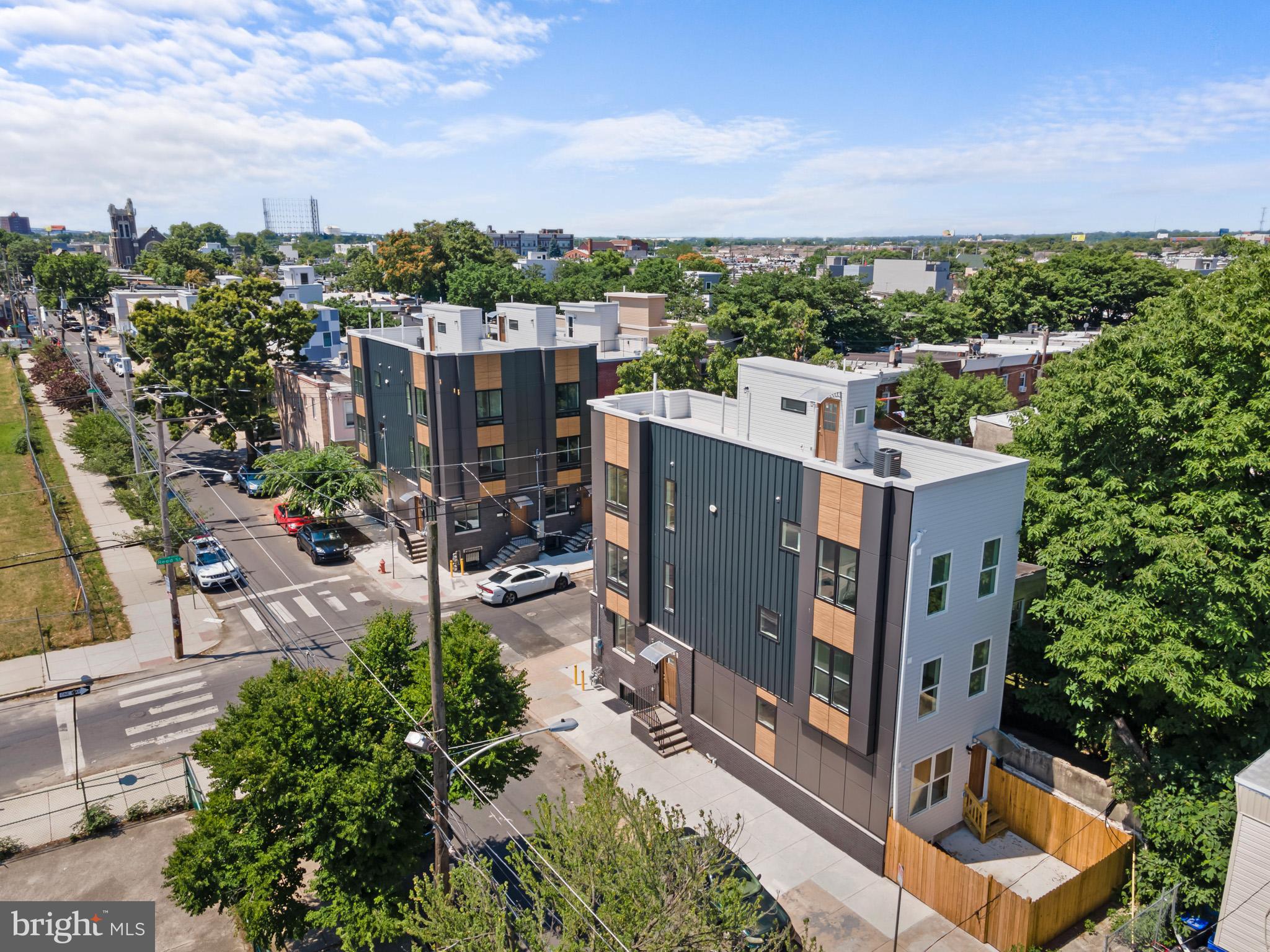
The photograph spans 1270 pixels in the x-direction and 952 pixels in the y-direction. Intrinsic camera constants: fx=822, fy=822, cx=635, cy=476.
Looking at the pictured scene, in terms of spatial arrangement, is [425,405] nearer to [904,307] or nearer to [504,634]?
[504,634]

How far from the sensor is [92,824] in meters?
21.8

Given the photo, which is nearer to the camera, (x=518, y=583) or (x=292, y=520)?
(x=518, y=583)

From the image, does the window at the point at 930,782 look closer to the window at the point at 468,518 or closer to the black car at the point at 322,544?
the window at the point at 468,518

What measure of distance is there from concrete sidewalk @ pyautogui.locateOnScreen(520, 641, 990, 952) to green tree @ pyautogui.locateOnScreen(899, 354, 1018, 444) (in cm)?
2679

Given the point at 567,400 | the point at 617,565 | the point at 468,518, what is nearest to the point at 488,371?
the point at 567,400

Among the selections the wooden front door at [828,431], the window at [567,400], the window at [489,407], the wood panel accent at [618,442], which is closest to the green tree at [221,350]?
the window at [489,407]

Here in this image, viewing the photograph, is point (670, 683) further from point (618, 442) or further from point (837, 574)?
point (837, 574)

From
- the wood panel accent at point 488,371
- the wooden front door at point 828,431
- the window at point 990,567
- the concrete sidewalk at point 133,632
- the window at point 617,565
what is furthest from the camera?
the wood panel accent at point 488,371

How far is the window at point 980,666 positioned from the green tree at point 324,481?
3193 cm

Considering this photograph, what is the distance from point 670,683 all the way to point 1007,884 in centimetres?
1117

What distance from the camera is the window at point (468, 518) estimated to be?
135 feet

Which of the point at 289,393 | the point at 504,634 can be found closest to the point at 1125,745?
the point at 504,634

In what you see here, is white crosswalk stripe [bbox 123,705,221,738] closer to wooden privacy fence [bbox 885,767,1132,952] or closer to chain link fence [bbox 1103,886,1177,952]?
wooden privacy fence [bbox 885,767,1132,952]

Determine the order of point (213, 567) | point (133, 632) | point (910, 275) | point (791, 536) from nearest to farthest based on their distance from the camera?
point (791, 536) < point (133, 632) < point (213, 567) < point (910, 275)
